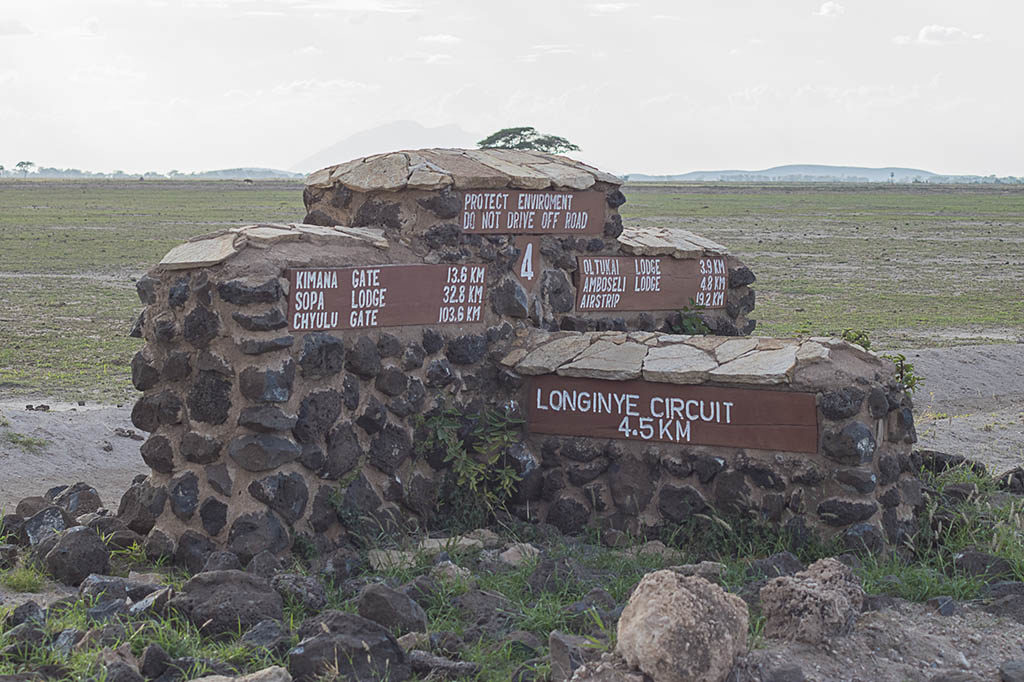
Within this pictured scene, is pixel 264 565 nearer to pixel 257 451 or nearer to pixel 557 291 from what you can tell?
pixel 257 451

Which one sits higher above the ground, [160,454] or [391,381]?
[391,381]

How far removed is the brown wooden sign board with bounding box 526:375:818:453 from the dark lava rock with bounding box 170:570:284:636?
248 centimetres

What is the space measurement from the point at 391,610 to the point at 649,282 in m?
4.30

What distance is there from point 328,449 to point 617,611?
2.07m

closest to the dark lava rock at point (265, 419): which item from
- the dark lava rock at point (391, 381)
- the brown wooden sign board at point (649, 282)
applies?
the dark lava rock at point (391, 381)

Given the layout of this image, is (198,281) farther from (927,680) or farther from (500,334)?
(927,680)

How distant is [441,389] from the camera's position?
25.1 feet

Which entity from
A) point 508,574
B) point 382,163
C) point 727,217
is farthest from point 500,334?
point 727,217

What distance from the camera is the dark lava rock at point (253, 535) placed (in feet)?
21.5

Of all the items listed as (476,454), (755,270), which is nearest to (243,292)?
(476,454)

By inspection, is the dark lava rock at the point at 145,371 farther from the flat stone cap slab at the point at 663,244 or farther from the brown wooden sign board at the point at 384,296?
the flat stone cap slab at the point at 663,244

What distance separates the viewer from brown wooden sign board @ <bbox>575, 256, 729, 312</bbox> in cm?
881

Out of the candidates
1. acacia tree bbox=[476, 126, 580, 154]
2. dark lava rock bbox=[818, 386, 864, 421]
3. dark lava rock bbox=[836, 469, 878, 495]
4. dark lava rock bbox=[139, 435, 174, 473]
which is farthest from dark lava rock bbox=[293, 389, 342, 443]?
acacia tree bbox=[476, 126, 580, 154]

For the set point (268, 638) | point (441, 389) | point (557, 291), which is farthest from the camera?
point (557, 291)
